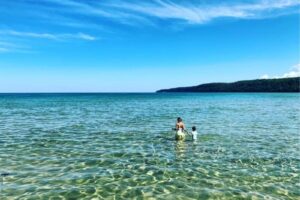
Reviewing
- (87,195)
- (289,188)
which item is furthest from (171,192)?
(289,188)

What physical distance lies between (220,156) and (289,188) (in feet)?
19.3

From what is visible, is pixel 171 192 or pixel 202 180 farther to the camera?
pixel 202 180

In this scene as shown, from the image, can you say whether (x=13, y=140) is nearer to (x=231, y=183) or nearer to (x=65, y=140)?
(x=65, y=140)

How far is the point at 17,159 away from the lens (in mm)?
18797

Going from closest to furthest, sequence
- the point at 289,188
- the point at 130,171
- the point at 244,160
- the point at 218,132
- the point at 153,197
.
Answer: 1. the point at 153,197
2. the point at 289,188
3. the point at 130,171
4. the point at 244,160
5. the point at 218,132

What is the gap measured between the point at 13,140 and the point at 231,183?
17.7 metres

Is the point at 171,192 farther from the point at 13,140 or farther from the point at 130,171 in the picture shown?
the point at 13,140

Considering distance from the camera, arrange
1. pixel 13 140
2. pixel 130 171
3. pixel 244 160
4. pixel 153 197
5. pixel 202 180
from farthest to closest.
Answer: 1. pixel 13 140
2. pixel 244 160
3. pixel 130 171
4. pixel 202 180
5. pixel 153 197

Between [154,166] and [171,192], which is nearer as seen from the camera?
[171,192]

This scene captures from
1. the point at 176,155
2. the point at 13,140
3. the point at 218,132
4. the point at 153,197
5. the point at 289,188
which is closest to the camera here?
the point at 153,197

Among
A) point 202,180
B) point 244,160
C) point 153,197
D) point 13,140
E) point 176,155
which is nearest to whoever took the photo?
point 153,197

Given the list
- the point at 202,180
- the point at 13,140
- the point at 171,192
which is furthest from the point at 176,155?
the point at 13,140

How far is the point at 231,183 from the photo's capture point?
1440cm

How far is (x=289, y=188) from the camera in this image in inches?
547
